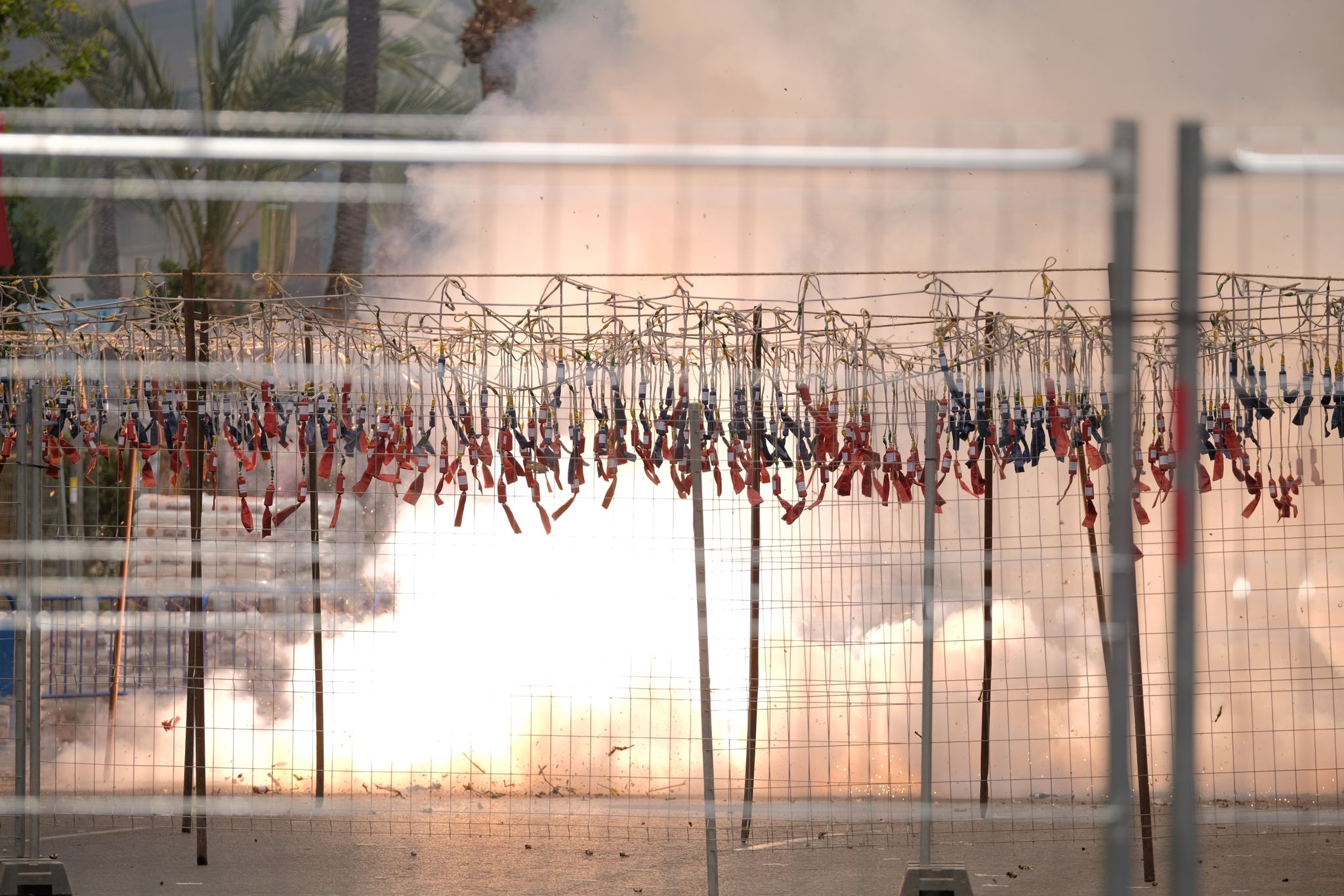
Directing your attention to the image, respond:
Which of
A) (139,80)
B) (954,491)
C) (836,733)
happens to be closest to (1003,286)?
(954,491)

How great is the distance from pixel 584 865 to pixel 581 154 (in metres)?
3.40

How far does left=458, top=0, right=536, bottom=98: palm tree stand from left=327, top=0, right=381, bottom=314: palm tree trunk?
0.54 meters

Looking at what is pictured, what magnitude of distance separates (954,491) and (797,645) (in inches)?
44.4

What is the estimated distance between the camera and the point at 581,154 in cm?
214

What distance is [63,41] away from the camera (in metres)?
8.56

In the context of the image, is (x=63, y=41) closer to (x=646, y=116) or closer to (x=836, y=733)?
(x=646, y=116)

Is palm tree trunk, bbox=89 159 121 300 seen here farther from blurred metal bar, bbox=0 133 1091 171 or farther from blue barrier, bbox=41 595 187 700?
blurred metal bar, bbox=0 133 1091 171

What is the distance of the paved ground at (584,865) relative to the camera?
15.0 ft

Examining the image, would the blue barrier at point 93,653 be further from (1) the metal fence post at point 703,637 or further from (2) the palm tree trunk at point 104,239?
(1) the metal fence post at point 703,637

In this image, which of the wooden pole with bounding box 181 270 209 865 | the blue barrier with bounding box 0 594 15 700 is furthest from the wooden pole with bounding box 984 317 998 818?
the blue barrier with bounding box 0 594 15 700

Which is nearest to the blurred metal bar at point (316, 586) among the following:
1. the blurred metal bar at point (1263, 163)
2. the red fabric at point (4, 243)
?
the red fabric at point (4, 243)

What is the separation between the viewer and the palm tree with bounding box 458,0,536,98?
7816 mm

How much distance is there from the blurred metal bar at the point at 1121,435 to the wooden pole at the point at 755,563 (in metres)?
2.18

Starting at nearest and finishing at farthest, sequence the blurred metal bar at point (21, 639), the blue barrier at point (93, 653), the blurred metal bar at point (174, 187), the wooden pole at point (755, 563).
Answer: the blurred metal bar at point (21, 639), the wooden pole at point (755, 563), the blurred metal bar at point (174, 187), the blue barrier at point (93, 653)
